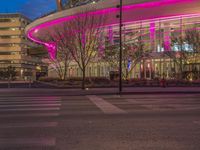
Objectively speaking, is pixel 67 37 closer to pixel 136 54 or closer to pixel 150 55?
pixel 136 54

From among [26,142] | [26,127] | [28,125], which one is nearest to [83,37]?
[28,125]

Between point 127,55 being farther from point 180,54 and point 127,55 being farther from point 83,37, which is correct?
point 83,37

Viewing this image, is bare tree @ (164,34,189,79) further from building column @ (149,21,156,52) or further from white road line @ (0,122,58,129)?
white road line @ (0,122,58,129)

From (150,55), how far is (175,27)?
579 cm

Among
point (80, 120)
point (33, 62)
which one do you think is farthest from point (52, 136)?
point (33, 62)

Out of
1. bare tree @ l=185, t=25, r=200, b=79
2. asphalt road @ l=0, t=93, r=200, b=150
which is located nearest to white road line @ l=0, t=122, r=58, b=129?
asphalt road @ l=0, t=93, r=200, b=150

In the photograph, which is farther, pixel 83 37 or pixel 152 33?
pixel 152 33

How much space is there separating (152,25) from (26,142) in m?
49.3

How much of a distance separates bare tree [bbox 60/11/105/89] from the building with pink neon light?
4241 mm

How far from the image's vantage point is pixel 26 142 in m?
8.35

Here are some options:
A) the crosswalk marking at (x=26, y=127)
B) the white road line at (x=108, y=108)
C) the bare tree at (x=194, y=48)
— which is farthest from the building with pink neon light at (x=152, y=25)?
the crosswalk marking at (x=26, y=127)

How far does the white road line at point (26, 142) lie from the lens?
8.13 metres

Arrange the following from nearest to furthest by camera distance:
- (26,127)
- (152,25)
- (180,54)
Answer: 1. (26,127)
2. (180,54)
3. (152,25)

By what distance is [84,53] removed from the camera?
119 feet
